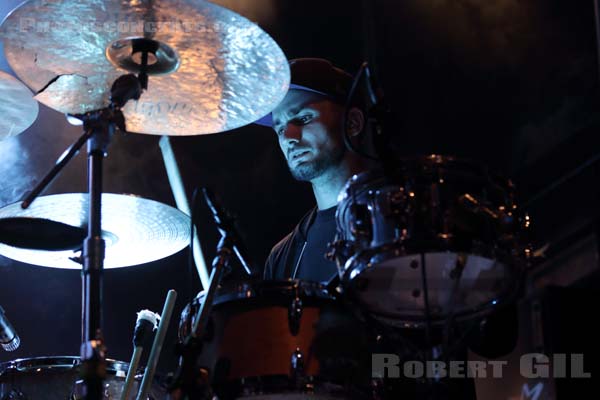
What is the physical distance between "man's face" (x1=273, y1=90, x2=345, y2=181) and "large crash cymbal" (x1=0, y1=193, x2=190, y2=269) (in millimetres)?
542

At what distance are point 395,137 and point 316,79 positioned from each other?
2.04 ft

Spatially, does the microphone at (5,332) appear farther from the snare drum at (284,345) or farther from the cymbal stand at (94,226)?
the snare drum at (284,345)

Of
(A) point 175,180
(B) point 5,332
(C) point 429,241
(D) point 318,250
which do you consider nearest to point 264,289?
(C) point 429,241

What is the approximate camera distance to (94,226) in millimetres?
2000

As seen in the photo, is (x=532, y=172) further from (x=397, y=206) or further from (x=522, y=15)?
(x=397, y=206)

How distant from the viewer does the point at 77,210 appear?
2598 millimetres

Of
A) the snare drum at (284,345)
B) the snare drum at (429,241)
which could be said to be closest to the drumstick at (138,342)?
the snare drum at (284,345)

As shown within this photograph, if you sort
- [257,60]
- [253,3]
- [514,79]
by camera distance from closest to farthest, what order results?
1. [257,60]
2. [253,3]
3. [514,79]

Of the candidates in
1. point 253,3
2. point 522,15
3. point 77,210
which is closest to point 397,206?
point 77,210

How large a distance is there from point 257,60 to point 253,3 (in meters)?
1.42

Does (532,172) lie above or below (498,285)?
above

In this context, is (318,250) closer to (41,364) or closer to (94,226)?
(41,364)

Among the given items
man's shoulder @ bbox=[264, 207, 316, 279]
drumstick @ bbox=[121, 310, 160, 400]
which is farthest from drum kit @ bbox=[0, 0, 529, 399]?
man's shoulder @ bbox=[264, 207, 316, 279]

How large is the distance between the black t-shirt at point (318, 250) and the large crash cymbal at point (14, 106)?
104 cm
